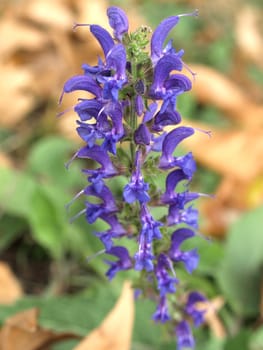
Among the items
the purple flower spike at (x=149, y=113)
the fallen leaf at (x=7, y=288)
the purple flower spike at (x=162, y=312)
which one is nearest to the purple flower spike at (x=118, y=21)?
the purple flower spike at (x=149, y=113)

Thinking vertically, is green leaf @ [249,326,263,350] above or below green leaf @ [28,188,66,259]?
below

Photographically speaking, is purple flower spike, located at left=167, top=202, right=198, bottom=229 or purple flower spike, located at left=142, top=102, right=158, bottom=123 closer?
purple flower spike, located at left=142, top=102, right=158, bottom=123

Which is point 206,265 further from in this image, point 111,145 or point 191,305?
point 111,145

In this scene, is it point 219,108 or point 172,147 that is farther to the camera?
point 219,108

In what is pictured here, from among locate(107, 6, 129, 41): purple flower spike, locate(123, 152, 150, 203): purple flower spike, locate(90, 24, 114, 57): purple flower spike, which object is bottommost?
locate(123, 152, 150, 203): purple flower spike

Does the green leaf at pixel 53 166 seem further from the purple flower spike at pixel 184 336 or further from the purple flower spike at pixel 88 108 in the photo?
the purple flower spike at pixel 88 108

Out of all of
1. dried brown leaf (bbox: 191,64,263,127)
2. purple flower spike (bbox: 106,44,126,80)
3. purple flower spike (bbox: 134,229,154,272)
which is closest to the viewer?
purple flower spike (bbox: 106,44,126,80)

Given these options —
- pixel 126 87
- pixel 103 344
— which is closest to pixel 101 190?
pixel 126 87

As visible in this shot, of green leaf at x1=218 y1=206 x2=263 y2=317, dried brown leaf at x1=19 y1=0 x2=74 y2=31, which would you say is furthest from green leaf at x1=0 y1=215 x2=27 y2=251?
dried brown leaf at x1=19 y1=0 x2=74 y2=31

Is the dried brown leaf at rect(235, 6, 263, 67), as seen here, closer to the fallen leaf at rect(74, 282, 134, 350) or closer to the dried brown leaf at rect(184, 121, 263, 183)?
the dried brown leaf at rect(184, 121, 263, 183)
